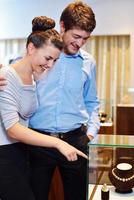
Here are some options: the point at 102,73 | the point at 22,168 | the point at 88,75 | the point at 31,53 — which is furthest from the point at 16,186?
the point at 102,73

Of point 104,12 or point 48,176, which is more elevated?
point 104,12

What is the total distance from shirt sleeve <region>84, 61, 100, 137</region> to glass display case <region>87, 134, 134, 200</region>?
249 millimetres

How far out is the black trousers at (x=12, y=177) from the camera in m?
1.25

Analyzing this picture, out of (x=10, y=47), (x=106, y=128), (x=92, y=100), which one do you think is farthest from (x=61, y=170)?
(x=10, y=47)

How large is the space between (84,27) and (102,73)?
4182 mm

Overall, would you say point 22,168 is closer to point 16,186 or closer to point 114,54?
point 16,186

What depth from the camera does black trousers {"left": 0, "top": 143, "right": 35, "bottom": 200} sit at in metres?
1.25

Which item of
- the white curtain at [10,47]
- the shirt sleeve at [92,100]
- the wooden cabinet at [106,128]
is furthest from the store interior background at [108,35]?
the shirt sleeve at [92,100]

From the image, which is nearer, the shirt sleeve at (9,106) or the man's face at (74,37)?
the shirt sleeve at (9,106)

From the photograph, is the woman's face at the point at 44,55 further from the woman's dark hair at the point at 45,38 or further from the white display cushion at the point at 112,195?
the white display cushion at the point at 112,195

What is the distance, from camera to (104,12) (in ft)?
17.8

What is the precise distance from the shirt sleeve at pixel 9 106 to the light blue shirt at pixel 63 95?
9.9 inches

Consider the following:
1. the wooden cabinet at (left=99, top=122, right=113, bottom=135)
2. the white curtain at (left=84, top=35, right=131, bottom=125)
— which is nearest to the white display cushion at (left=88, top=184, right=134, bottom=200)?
the wooden cabinet at (left=99, top=122, right=113, bottom=135)

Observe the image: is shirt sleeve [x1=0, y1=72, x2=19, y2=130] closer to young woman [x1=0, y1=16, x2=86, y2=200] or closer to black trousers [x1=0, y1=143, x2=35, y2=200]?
young woman [x1=0, y1=16, x2=86, y2=200]
